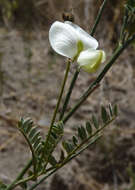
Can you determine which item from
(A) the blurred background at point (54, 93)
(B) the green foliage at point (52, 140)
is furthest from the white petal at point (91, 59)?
(A) the blurred background at point (54, 93)

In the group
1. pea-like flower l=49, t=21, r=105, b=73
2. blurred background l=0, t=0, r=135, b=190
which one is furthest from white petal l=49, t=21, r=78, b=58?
blurred background l=0, t=0, r=135, b=190

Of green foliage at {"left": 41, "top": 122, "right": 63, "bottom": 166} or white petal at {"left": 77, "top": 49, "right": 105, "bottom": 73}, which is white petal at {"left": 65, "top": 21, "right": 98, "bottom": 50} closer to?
white petal at {"left": 77, "top": 49, "right": 105, "bottom": 73}

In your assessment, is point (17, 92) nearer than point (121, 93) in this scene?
Yes

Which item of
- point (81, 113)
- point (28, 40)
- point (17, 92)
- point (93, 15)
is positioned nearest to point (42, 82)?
point (17, 92)

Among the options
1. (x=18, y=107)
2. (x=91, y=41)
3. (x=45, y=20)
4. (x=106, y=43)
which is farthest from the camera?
(x=45, y=20)

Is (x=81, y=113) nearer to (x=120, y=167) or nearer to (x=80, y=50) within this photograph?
(x=120, y=167)

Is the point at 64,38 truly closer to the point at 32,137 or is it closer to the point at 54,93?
the point at 32,137

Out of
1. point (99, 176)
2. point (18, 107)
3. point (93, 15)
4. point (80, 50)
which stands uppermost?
point (80, 50)

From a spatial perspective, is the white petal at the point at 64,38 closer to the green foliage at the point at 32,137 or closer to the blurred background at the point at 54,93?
the green foliage at the point at 32,137
